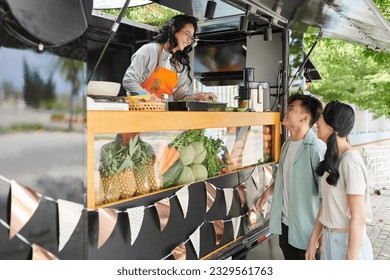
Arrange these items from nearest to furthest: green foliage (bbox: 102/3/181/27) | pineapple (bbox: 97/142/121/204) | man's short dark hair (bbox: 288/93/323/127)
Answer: pineapple (bbox: 97/142/121/204)
man's short dark hair (bbox: 288/93/323/127)
green foliage (bbox: 102/3/181/27)

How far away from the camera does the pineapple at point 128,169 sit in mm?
2574

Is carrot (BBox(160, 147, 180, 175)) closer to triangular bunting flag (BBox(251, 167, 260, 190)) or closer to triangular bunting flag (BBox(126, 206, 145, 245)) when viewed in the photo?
triangular bunting flag (BBox(126, 206, 145, 245))

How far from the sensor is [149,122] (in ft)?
8.83

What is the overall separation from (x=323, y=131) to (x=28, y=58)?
2.00 metres

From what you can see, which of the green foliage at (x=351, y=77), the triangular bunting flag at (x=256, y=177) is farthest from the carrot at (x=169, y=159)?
the green foliage at (x=351, y=77)

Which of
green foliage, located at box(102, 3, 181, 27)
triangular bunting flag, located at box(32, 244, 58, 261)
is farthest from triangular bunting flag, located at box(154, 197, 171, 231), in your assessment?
green foliage, located at box(102, 3, 181, 27)

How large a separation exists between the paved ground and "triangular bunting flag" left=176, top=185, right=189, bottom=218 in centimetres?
386

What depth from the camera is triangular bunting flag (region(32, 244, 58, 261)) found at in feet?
6.38

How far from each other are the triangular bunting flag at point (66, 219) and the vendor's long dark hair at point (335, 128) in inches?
67.2

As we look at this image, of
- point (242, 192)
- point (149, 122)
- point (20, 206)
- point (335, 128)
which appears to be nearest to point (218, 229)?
point (242, 192)

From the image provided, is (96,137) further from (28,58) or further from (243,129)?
(243,129)

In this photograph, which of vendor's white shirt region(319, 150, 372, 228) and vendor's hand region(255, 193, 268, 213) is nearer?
vendor's white shirt region(319, 150, 372, 228)

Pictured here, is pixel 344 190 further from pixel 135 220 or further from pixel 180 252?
pixel 135 220

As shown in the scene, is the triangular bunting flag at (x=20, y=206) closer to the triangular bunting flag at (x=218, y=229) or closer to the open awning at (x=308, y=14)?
Answer: the triangular bunting flag at (x=218, y=229)
